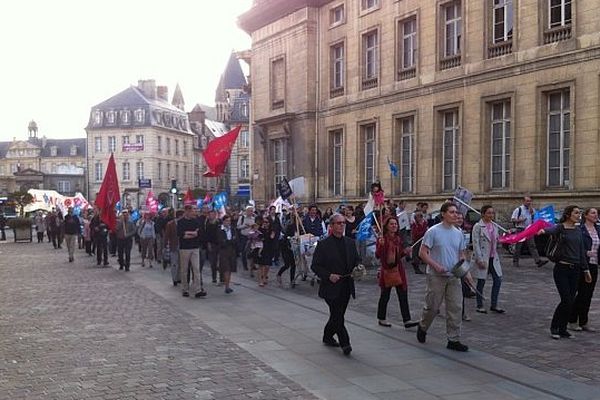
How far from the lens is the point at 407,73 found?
88.8 ft

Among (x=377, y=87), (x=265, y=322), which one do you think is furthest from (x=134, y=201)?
(x=265, y=322)

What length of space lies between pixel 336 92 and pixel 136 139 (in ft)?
216

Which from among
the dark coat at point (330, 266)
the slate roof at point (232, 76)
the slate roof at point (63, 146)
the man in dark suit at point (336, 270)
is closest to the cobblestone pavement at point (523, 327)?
the man in dark suit at point (336, 270)

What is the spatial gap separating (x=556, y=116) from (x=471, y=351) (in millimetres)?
14748

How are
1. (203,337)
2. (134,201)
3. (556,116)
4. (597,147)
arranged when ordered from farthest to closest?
1. (134,201)
2. (556,116)
3. (597,147)
4. (203,337)

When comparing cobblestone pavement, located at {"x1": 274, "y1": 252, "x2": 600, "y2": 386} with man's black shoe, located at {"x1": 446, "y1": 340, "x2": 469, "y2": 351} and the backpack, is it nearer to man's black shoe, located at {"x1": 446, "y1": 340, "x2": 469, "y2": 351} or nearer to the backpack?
man's black shoe, located at {"x1": 446, "y1": 340, "x2": 469, "y2": 351}

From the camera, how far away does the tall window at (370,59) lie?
29094mm

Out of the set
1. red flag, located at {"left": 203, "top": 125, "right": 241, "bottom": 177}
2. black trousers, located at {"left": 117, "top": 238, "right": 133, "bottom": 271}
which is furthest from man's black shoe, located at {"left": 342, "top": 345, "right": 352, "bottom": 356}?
black trousers, located at {"left": 117, "top": 238, "right": 133, "bottom": 271}

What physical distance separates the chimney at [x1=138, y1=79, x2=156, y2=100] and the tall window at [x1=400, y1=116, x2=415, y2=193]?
245 ft

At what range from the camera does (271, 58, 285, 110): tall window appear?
3538 centimetres

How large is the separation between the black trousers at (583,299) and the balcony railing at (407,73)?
18064mm

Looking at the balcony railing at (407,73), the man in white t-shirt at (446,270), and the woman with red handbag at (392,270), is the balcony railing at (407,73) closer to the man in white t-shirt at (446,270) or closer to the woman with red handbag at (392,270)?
the woman with red handbag at (392,270)

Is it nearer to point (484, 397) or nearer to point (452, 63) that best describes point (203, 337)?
point (484, 397)

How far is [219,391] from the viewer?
6629mm
